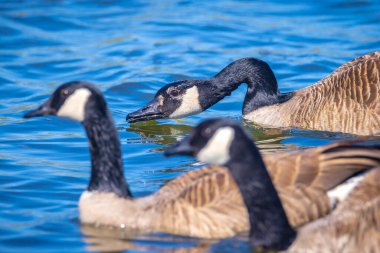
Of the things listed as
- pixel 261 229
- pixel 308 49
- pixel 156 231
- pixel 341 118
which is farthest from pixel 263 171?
pixel 308 49

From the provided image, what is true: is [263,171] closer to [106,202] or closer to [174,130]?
[106,202]

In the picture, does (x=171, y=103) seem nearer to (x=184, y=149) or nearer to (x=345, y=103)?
(x=345, y=103)

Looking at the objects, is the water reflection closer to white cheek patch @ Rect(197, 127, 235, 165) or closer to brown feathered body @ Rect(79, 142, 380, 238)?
brown feathered body @ Rect(79, 142, 380, 238)

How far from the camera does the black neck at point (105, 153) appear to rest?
843 cm

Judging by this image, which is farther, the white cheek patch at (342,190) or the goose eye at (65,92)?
the goose eye at (65,92)

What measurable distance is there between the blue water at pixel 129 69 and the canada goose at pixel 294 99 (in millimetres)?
252

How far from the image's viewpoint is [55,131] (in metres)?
13.3

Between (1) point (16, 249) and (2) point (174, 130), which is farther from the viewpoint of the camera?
(2) point (174, 130)

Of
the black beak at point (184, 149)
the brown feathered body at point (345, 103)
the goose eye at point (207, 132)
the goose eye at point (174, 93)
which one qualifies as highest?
the goose eye at point (207, 132)

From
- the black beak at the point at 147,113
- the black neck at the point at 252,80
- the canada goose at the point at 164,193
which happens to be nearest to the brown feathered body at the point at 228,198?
the canada goose at the point at 164,193

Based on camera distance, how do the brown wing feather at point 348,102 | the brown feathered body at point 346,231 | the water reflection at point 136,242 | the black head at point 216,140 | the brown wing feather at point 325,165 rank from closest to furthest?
the black head at point 216,140 → the brown feathered body at point 346,231 → the brown wing feather at point 325,165 → the water reflection at point 136,242 → the brown wing feather at point 348,102

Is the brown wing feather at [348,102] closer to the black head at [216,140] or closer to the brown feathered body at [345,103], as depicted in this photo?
the brown feathered body at [345,103]

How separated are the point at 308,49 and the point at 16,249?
10891 mm

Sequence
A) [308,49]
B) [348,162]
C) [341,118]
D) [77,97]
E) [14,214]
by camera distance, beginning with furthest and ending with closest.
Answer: [308,49], [341,118], [14,214], [77,97], [348,162]
